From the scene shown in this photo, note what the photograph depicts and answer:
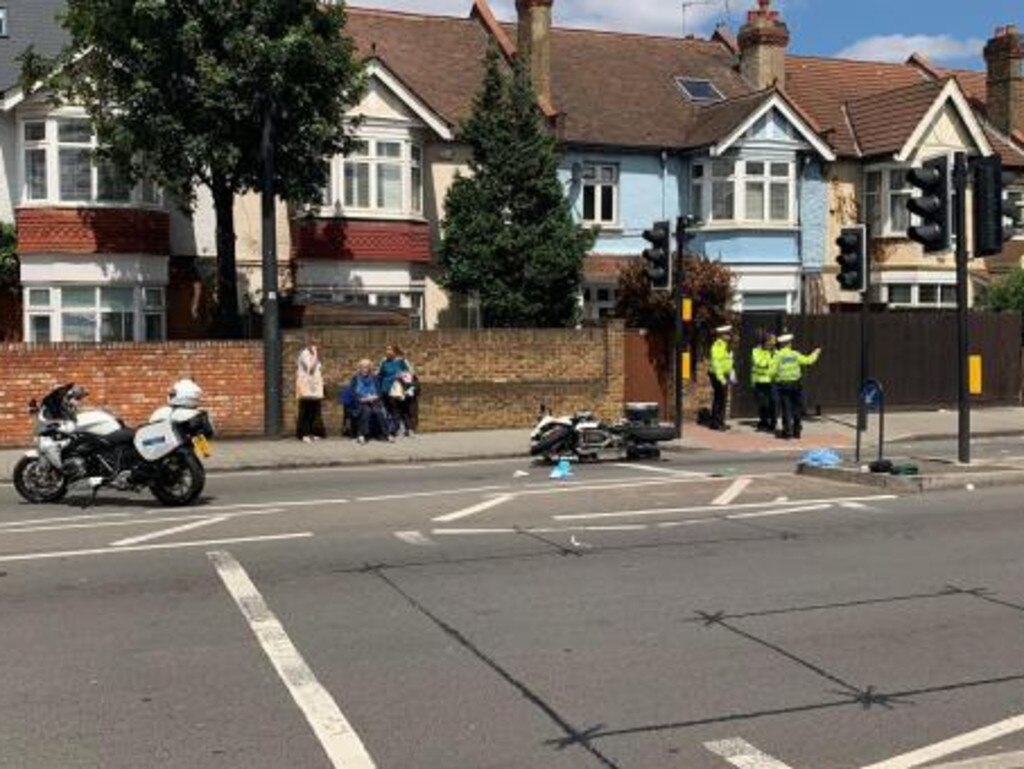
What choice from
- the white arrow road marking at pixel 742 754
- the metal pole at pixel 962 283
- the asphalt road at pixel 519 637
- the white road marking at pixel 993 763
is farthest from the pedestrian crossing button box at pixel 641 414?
the white road marking at pixel 993 763

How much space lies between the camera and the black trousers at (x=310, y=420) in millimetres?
21000

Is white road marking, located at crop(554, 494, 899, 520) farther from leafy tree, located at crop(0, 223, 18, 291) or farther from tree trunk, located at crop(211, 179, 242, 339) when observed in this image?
leafy tree, located at crop(0, 223, 18, 291)

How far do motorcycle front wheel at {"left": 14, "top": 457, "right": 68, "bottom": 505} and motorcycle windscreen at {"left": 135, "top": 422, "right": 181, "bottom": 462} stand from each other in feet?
4.12

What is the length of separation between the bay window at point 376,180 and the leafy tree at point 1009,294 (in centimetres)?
1471

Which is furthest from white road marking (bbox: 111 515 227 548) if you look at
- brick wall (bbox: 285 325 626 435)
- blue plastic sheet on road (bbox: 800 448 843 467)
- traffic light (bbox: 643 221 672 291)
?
traffic light (bbox: 643 221 672 291)

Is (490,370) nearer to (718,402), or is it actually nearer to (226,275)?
(718,402)

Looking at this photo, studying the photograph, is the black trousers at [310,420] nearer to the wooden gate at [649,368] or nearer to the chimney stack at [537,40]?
the wooden gate at [649,368]

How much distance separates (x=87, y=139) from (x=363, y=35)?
31.6 feet

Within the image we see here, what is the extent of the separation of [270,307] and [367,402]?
7.14 ft

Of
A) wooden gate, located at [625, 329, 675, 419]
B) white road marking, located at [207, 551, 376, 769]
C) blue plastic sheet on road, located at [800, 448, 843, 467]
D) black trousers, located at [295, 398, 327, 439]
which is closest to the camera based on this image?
white road marking, located at [207, 551, 376, 769]

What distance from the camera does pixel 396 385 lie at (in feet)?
69.9

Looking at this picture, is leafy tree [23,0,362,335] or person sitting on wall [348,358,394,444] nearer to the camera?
leafy tree [23,0,362,335]

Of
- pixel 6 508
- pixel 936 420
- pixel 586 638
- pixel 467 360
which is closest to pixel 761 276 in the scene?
pixel 936 420

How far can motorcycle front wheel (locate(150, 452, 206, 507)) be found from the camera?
504 inches
